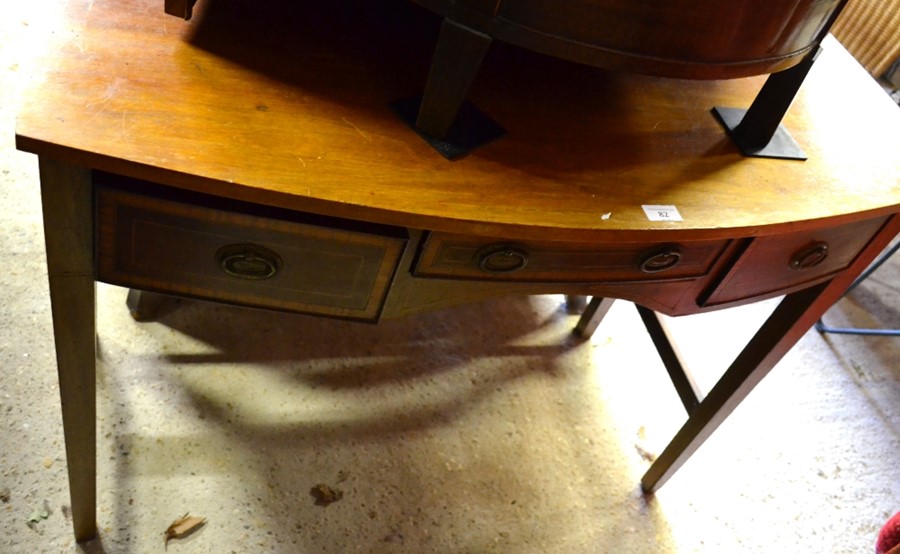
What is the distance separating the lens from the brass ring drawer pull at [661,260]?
824mm

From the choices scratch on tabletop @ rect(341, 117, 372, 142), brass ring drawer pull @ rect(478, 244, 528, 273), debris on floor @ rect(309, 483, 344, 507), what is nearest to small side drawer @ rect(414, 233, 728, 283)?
brass ring drawer pull @ rect(478, 244, 528, 273)

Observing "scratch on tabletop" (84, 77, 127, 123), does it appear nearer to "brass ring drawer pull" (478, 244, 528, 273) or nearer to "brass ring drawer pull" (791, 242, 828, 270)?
"brass ring drawer pull" (478, 244, 528, 273)

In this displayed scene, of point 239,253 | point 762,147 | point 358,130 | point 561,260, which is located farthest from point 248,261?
point 762,147

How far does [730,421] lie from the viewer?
1561 mm

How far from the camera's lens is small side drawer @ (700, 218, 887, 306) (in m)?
0.90

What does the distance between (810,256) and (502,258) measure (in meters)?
0.42

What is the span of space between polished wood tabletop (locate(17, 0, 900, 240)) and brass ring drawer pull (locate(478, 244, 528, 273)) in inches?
2.5

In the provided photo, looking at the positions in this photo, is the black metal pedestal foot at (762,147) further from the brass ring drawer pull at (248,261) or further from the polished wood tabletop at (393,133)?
the brass ring drawer pull at (248,261)

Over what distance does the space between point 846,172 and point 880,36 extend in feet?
2.90

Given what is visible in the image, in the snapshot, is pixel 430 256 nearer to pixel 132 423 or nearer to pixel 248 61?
pixel 248 61

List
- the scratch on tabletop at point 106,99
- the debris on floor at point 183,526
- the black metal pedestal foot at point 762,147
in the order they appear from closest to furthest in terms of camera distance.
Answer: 1. the scratch on tabletop at point 106,99
2. the black metal pedestal foot at point 762,147
3. the debris on floor at point 183,526

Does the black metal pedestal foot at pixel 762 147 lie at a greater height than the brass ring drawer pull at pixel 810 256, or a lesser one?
greater

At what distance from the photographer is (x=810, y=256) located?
0.94 meters

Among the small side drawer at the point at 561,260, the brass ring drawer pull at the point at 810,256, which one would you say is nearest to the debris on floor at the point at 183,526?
the small side drawer at the point at 561,260
